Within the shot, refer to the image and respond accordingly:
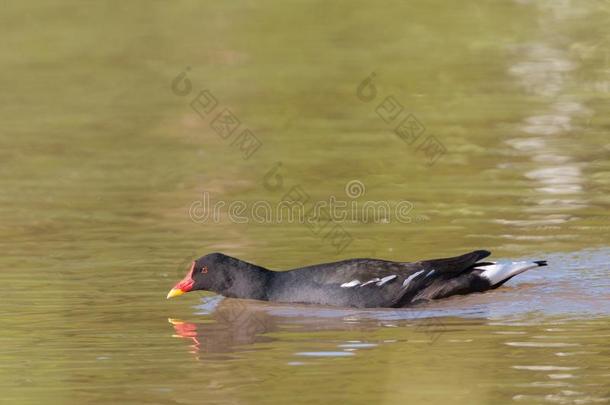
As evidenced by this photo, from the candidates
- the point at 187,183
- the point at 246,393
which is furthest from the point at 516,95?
the point at 246,393

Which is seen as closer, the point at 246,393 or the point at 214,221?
the point at 246,393

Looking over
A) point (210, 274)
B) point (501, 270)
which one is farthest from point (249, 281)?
point (501, 270)

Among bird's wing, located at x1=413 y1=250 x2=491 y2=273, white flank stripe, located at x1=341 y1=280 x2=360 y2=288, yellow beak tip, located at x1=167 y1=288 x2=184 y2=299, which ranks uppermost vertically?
bird's wing, located at x1=413 y1=250 x2=491 y2=273

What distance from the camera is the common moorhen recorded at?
13.4 m

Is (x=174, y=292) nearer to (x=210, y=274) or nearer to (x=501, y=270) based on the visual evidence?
(x=210, y=274)

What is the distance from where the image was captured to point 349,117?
2183 cm

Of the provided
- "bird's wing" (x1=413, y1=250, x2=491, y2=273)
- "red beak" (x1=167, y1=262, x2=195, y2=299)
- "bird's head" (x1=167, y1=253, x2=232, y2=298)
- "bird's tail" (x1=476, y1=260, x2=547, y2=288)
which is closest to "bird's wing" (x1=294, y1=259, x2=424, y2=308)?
"bird's wing" (x1=413, y1=250, x2=491, y2=273)

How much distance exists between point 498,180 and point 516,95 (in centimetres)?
551

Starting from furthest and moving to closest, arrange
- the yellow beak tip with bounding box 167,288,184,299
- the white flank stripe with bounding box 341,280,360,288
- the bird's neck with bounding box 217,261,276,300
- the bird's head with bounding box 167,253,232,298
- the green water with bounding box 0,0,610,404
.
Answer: the bird's neck with bounding box 217,261,276,300 < the bird's head with bounding box 167,253,232,298 < the yellow beak tip with bounding box 167,288,184,299 < the white flank stripe with bounding box 341,280,360,288 < the green water with bounding box 0,0,610,404

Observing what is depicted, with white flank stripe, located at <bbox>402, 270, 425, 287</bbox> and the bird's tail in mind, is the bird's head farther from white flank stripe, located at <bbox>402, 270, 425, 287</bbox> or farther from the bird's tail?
the bird's tail

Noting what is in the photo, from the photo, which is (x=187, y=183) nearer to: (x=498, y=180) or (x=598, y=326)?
(x=498, y=180)

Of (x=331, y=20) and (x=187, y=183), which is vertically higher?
(x=331, y=20)

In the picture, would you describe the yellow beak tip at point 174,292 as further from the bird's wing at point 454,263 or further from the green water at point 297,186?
the bird's wing at point 454,263

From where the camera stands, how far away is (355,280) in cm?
1335
